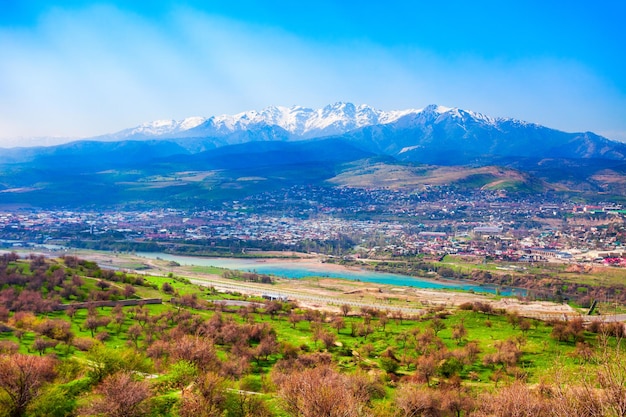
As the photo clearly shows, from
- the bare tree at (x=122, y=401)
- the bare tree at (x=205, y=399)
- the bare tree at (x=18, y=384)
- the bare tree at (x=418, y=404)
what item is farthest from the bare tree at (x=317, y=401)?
the bare tree at (x=18, y=384)

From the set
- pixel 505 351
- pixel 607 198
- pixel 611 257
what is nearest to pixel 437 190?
pixel 607 198

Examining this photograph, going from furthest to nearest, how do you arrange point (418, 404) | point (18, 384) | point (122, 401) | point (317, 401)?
point (418, 404), point (18, 384), point (122, 401), point (317, 401)

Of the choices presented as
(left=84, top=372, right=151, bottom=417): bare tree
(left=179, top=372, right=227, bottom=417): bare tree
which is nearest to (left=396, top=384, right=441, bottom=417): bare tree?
(left=179, top=372, right=227, bottom=417): bare tree

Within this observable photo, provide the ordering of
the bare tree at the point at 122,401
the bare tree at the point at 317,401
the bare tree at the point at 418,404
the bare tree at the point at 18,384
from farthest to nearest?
the bare tree at the point at 418,404 < the bare tree at the point at 18,384 < the bare tree at the point at 122,401 < the bare tree at the point at 317,401

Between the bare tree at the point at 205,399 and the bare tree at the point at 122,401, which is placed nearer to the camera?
the bare tree at the point at 122,401

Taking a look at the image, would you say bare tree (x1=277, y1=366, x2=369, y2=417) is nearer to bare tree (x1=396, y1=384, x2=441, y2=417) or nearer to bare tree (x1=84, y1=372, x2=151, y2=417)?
bare tree (x1=396, y1=384, x2=441, y2=417)

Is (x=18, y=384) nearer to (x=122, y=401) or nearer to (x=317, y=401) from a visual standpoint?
(x=122, y=401)

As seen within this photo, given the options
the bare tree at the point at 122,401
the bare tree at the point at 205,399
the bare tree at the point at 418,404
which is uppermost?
the bare tree at the point at 122,401

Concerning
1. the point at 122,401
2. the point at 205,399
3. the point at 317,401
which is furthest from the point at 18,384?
the point at 317,401

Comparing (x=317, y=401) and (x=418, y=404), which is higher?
(x=317, y=401)

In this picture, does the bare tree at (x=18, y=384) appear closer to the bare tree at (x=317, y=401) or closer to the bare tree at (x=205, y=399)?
the bare tree at (x=205, y=399)

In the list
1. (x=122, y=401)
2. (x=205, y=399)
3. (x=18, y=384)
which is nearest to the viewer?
(x=122, y=401)

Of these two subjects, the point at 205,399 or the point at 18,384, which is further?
the point at 205,399
